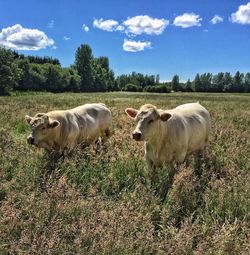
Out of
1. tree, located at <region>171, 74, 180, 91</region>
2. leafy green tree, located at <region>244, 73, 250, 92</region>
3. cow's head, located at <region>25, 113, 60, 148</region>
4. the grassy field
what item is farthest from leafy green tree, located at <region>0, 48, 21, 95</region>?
tree, located at <region>171, 74, 180, 91</region>

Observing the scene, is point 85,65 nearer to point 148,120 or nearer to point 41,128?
point 41,128

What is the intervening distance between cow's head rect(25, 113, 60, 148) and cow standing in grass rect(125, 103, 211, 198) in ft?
7.31

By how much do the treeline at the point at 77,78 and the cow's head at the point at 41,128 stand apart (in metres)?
74.3

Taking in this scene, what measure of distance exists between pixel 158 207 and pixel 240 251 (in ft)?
5.90

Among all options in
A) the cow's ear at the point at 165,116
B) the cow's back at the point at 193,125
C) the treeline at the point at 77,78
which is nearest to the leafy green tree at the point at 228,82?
the treeline at the point at 77,78

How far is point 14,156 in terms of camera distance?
9.02 m

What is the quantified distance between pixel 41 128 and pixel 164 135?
312 centimetres

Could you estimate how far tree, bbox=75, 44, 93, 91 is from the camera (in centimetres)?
13107

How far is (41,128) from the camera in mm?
9734

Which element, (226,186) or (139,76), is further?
(139,76)

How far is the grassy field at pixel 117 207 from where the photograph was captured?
4688 millimetres

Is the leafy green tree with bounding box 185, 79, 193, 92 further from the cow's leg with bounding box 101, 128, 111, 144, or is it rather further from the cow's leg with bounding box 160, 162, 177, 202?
the cow's leg with bounding box 160, 162, 177, 202

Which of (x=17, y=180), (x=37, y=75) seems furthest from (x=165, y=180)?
(x=37, y=75)

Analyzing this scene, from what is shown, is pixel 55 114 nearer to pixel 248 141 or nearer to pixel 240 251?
pixel 248 141
